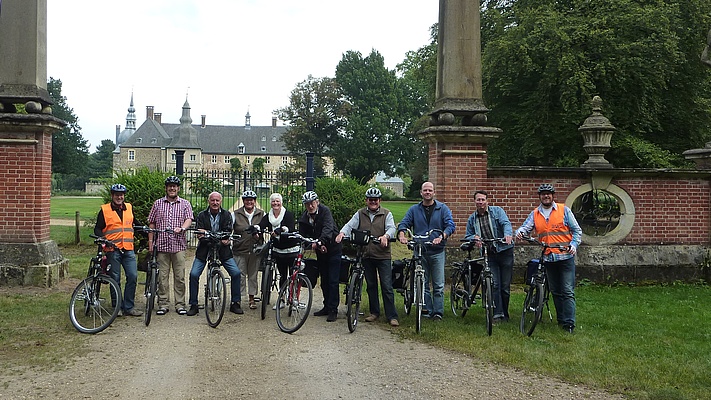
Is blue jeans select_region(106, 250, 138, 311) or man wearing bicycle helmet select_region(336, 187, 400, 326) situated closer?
man wearing bicycle helmet select_region(336, 187, 400, 326)

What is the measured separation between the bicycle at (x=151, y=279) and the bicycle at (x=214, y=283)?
0.51 metres

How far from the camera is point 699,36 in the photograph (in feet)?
66.0

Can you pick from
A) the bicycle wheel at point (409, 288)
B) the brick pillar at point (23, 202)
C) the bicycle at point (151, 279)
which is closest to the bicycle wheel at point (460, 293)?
the bicycle wheel at point (409, 288)

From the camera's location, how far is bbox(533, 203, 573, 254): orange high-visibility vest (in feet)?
24.6

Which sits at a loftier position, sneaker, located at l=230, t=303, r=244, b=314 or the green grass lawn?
the green grass lawn

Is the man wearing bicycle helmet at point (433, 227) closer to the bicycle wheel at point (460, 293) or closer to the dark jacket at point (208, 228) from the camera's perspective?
the bicycle wheel at point (460, 293)

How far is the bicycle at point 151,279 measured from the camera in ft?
24.9

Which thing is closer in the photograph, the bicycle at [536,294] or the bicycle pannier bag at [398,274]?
the bicycle at [536,294]

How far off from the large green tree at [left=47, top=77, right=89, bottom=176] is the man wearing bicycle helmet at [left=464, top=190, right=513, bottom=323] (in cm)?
6348

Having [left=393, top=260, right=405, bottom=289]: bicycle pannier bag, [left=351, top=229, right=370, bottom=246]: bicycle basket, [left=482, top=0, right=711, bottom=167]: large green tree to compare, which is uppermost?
[left=482, top=0, right=711, bottom=167]: large green tree

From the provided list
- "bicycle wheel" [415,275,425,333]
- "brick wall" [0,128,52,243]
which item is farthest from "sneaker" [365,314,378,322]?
"brick wall" [0,128,52,243]

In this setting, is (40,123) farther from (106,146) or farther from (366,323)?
(106,146)

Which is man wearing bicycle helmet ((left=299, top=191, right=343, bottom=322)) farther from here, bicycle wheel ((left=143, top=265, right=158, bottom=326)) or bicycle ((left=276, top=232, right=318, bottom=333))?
bicycle wheel ((left=143, top=265, right=158, bottom=326))

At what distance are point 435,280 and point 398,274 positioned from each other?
18.3 inches
